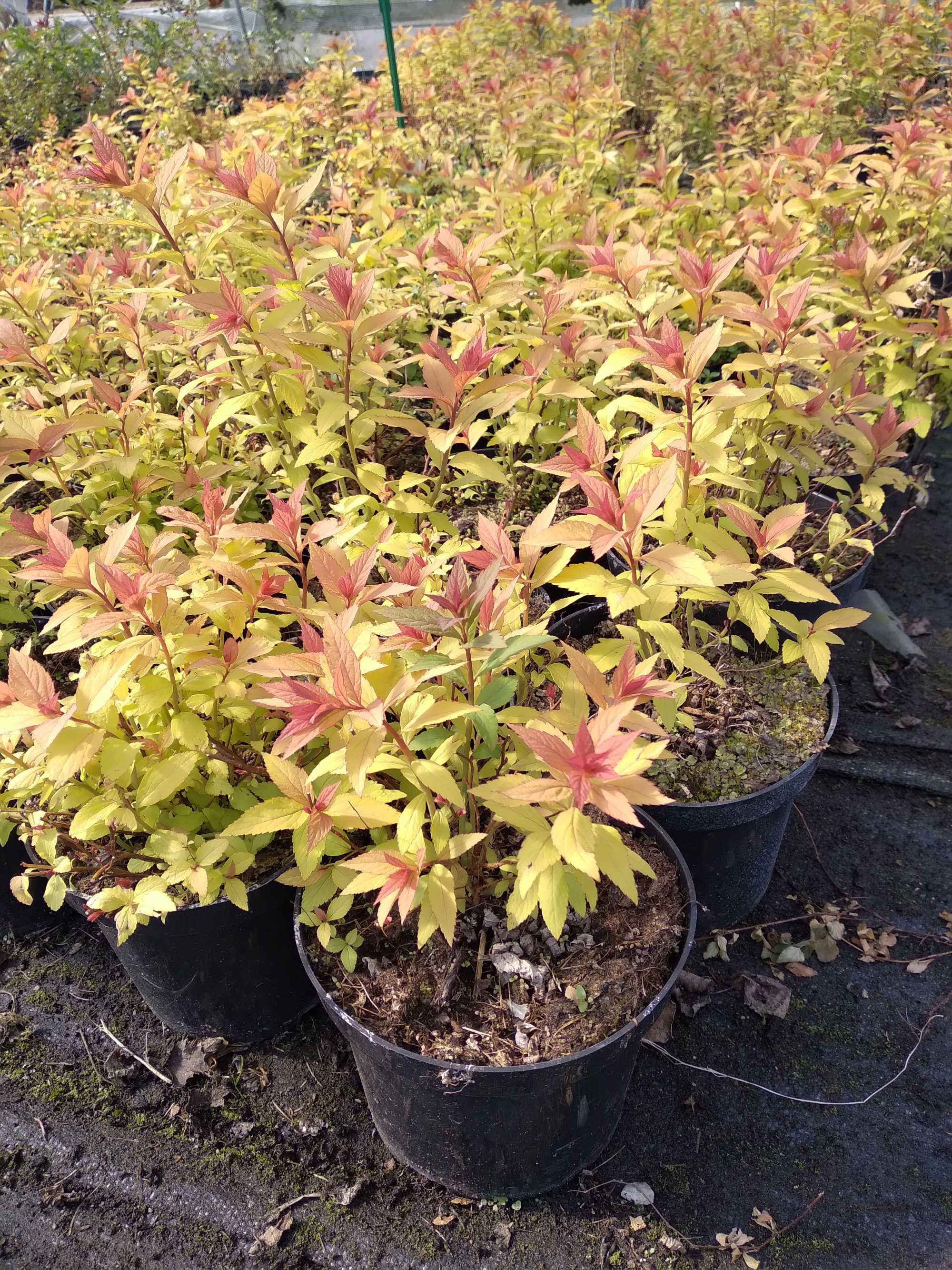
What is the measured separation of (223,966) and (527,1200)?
2.56 feet

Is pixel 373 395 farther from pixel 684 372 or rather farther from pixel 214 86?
pixel 214 86

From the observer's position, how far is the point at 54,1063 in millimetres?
1967

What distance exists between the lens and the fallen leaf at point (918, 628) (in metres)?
3.05

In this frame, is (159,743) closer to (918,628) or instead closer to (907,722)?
(907,722)

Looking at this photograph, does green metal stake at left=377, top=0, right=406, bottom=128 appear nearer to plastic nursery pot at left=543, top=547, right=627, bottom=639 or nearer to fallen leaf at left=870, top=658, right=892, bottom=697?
plastic nursery pot at left=543, top=547, right=627, bottom=639

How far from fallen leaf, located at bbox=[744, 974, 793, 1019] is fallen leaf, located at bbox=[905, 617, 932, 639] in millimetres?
1568

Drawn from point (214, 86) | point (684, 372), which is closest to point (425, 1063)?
point (684, 372)

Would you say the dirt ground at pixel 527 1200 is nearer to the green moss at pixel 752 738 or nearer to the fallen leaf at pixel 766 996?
the fallen leaf at pixel 766 996

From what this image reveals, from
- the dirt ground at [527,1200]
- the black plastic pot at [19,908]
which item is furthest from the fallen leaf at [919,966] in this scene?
the black plastic pot at [19,908]

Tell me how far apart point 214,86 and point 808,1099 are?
35.2 feet

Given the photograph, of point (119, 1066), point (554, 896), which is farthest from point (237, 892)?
point (119, 1066)

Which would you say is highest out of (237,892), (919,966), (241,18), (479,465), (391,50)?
(241,18)

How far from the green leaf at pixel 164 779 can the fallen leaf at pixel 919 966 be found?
1785mm

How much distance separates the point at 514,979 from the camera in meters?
1.52
